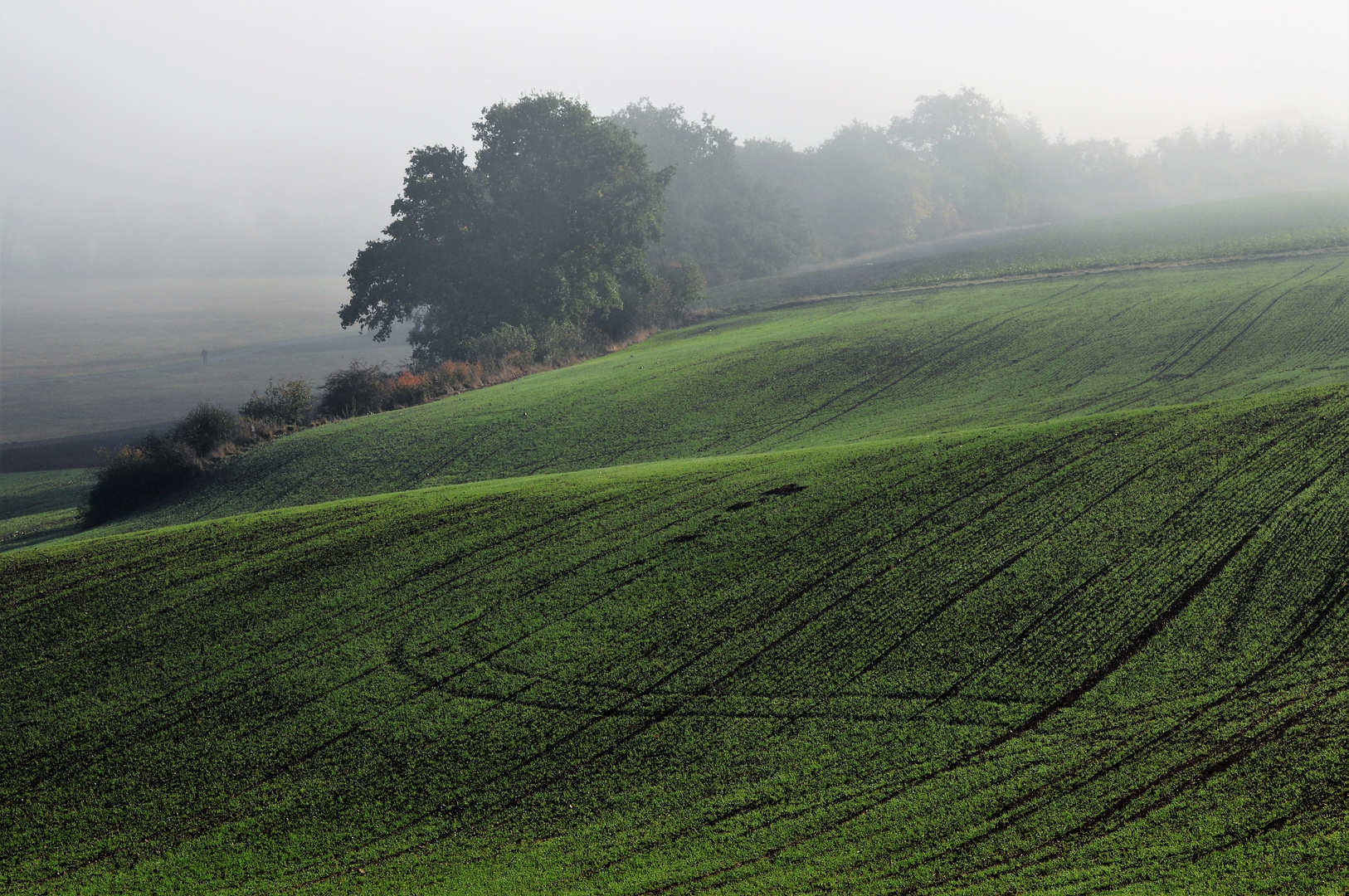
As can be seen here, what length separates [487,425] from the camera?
2491 centimetres

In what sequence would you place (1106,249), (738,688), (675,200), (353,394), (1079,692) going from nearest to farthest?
(1079,692) < (738,688) < (353,394) < (1106,249) < (675,200)

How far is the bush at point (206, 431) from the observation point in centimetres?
2492

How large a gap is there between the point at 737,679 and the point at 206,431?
21.5 metres

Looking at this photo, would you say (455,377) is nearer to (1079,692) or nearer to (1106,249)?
(1079,692)

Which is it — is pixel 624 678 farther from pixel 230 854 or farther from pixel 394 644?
pixel 230 854

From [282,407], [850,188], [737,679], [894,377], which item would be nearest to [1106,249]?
[894,377]

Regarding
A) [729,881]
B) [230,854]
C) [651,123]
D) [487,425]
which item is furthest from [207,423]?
[651,123]

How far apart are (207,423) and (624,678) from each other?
2075 cm

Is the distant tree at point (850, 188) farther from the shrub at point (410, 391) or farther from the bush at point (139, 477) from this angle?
the bush at point (139, 477)

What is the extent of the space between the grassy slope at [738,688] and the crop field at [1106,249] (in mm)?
33913

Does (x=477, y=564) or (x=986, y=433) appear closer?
(x=477, y=564)

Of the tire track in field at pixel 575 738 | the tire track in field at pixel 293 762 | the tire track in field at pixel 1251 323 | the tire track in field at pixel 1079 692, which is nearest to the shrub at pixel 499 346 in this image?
the tire track in field at pixel 1251 323

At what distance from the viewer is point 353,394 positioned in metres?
30.5

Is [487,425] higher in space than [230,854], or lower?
higher
